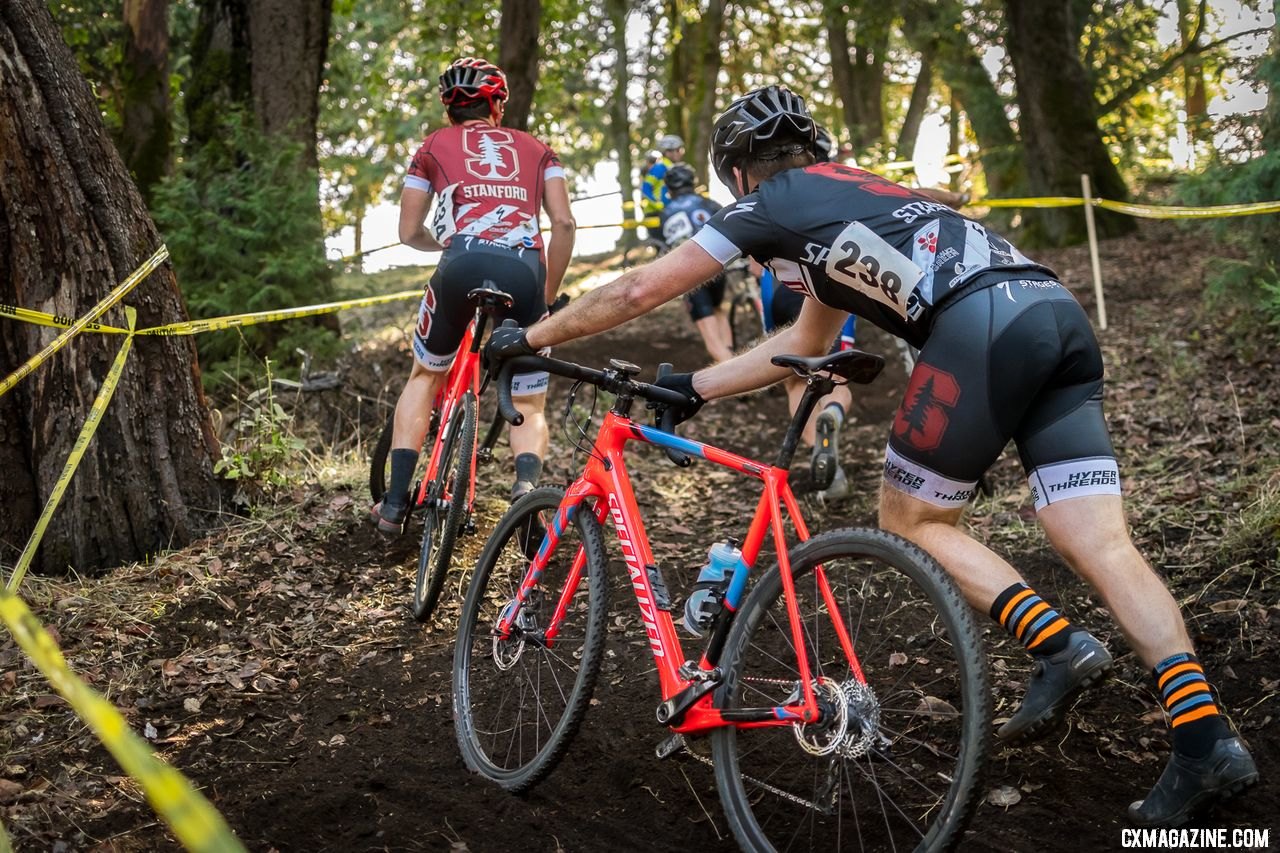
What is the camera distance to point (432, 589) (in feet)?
16.2

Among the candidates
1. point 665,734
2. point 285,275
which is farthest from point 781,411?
point 665,734

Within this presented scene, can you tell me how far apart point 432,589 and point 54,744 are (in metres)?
1.58

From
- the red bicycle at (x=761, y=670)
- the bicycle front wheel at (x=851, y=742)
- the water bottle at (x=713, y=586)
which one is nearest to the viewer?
the bicycle front wheel at (x=851, y=742)

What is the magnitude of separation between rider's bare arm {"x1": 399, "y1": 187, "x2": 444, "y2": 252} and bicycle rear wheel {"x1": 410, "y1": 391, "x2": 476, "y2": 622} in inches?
41.1

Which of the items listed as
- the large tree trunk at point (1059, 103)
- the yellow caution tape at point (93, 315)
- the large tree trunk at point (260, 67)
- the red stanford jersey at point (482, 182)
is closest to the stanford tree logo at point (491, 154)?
the red stanford jersey at point (482, 182)

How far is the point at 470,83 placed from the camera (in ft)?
18.5

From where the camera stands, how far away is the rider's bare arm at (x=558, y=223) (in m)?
5.73

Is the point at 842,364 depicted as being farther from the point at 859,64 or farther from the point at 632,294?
the point at 859,64

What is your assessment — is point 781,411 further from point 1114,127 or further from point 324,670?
point 1114,127

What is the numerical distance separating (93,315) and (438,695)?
96.0 inches

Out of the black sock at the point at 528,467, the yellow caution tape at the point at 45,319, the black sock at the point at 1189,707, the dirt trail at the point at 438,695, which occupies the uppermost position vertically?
the yellow caution tape at the point at 45,319

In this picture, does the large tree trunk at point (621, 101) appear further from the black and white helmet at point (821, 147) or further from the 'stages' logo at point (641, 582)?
the 'stages' logo at point (641, 582)

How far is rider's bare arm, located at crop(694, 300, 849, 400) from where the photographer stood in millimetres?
3559

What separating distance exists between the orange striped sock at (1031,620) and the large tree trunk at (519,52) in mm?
9543
